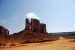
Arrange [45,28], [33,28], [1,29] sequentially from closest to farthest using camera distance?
[1,29] < [33,28] < [45,28]

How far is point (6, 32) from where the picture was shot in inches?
4190

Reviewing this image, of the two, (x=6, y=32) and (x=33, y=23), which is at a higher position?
(x=33, y=23)

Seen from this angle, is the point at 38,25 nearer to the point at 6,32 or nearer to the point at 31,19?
the point at 31,19

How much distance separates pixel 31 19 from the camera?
111500mm

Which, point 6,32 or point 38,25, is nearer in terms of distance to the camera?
point 6,32

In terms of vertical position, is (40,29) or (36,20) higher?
(36,20)

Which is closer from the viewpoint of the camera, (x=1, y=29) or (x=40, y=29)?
(x=1, y=29)

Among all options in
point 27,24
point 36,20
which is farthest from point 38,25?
point 27,24

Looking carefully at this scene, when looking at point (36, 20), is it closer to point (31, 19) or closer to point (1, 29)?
point (31, 19)

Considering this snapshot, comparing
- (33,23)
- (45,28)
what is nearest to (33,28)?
(33,23)

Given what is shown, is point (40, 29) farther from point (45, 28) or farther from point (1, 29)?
point (1, 29)

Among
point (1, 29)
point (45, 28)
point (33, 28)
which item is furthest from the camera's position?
point (45, 28)

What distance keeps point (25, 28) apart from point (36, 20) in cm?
1460

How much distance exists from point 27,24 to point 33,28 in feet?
25.7
